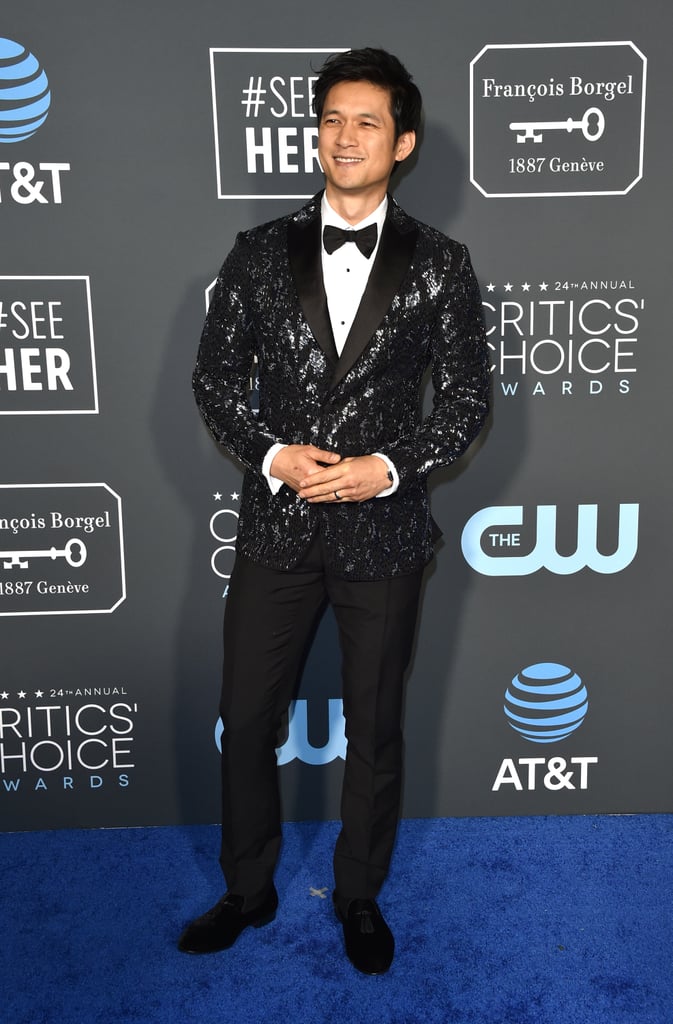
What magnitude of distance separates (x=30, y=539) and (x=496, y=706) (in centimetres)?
140

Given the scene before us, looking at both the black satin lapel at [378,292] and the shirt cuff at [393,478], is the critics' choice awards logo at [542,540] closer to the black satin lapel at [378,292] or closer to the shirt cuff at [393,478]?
the shirt cuff at [393,478]

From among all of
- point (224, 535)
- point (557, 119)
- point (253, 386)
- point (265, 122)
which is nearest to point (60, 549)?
point (224, 535)

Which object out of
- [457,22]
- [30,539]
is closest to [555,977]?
[30,539]

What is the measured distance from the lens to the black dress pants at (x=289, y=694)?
85.6 inches

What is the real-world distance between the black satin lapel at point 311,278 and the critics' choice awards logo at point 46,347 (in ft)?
2.17

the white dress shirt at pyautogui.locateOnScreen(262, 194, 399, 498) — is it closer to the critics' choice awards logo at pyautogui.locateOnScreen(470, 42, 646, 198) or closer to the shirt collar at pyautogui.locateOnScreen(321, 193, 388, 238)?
the shirt collar at pyautogui.locateOnScreen(321, 193, 388, 238)

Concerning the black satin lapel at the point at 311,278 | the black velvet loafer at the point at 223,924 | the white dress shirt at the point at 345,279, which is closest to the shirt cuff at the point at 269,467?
the white dress shirt at the point at 345,279

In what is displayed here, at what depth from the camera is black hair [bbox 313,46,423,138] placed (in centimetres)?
205

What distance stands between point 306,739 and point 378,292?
52.5 inches

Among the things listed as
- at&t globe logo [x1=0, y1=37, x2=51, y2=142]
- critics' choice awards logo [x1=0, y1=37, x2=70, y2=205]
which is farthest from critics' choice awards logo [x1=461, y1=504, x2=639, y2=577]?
at&t globe logo [x1=0, y1=37, x2=51, y2=142]

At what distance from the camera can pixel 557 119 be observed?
96.9 inches

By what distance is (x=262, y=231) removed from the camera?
218cm

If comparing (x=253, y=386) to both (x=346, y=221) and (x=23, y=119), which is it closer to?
(x=346, y=221)

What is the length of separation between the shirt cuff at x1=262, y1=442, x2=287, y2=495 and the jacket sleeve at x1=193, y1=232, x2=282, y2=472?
3 cm
